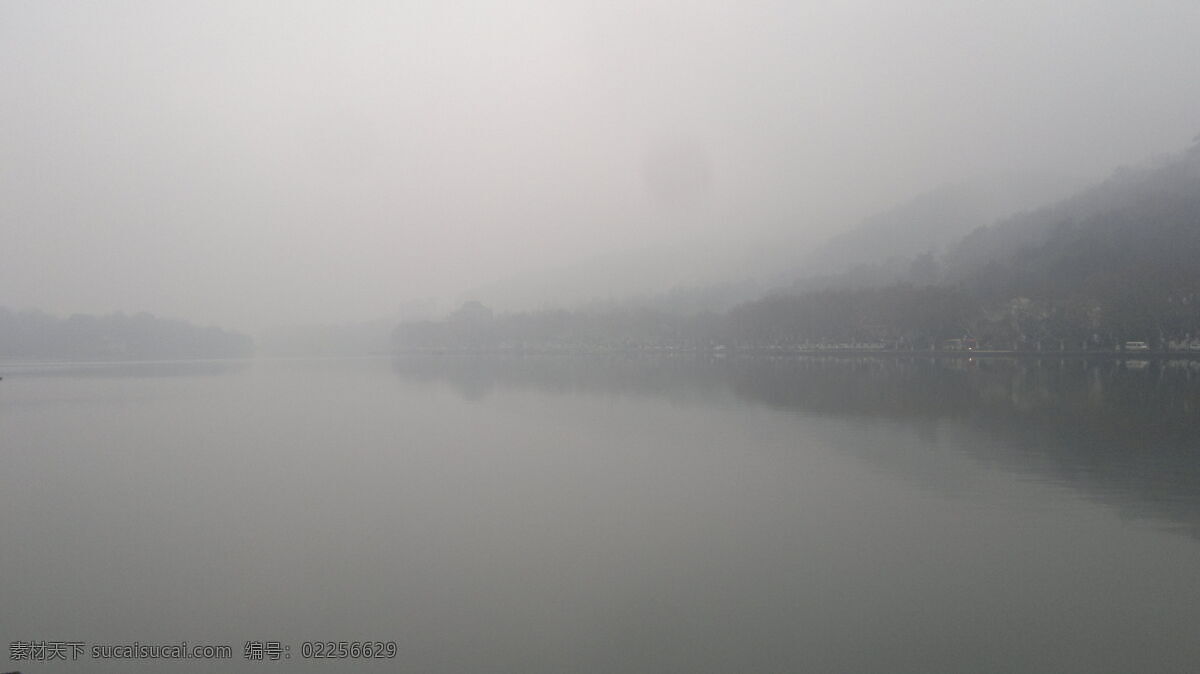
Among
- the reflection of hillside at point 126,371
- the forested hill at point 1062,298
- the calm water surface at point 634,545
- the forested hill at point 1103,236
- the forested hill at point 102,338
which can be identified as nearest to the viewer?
the calm water surface at point 634,545

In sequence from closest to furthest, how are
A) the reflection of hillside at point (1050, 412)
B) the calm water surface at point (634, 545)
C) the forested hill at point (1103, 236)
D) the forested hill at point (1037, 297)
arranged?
the calm water surface at point (634, 545) < the reflection of hillside at point (1050, 412) < the forested hill at point (1037, 297) < the forested hill at point (1103, 236)

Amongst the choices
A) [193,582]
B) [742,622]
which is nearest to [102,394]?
[193,582]

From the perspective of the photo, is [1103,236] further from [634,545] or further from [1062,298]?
[634,545]

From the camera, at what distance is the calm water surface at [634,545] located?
5.79 metres

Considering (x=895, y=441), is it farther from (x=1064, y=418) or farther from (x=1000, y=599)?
(x=1000, y=599)

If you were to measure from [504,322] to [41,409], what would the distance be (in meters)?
117

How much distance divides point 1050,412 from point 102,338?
13510 centimetres

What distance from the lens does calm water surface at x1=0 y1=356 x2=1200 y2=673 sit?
5.79 metres

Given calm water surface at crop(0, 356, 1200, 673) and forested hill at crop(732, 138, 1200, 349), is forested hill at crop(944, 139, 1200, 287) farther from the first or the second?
calm water surface at crop(0, 356, 1200, 673)

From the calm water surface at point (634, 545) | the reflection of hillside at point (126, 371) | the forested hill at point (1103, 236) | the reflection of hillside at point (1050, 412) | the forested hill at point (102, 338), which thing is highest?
the forested hill at point (1103, 236)

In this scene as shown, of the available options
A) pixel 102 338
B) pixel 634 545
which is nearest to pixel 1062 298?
pixel 634 545

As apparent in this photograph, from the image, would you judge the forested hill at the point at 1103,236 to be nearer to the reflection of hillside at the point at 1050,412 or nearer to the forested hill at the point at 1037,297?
the forested hill at the point at 1037,297

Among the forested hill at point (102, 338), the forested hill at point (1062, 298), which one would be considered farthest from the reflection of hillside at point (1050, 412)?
the forested hill at point (102, 338)

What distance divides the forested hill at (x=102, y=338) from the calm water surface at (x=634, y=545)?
115 m
